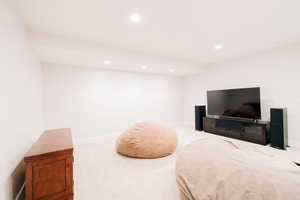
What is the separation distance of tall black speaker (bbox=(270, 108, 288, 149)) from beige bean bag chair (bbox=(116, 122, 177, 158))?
2320 millimetres

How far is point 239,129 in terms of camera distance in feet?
12.2

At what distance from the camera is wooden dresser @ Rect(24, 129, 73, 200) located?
1308 mm

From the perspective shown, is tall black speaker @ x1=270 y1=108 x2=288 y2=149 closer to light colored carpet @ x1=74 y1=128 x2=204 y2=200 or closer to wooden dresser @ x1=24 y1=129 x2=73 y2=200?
light colored carpet @ x1=74 y1=128 x2=204 y2=200

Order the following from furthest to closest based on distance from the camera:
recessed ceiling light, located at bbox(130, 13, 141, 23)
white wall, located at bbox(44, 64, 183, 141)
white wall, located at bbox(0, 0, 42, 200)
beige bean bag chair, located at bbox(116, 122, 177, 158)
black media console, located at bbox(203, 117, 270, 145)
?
white wall, located at bbox(44, 64, 183, 141) < black media console, located at bbox(203, 117, 270, 145) < beige bean bag chair, located at bbox(116, 122, 177, 158) < recessed ceiling light, located at bbox(130, 13, 141, 23) < white wall, located at bbox(0, 0, 42, 200)

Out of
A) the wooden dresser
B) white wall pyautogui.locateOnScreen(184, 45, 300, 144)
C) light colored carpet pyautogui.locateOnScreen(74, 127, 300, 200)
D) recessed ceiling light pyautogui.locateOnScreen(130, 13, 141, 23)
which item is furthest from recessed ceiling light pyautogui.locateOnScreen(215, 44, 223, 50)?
the wooden dresser

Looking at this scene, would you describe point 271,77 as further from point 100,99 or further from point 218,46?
point 100,99

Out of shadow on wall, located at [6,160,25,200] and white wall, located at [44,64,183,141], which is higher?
white wall, located at [44,64,183,141]

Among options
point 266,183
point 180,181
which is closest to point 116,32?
point 180,181

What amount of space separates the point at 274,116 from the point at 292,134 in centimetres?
73

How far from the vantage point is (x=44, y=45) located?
95.4 inches

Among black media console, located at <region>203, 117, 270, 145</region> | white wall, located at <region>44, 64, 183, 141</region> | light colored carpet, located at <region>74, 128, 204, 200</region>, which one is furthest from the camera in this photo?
white wall, located at <region>44, 64, 183, 141</region>

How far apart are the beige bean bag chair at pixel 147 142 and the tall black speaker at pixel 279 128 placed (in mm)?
2320

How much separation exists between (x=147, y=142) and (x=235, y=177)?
1825 millimetres

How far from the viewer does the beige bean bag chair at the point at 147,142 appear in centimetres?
261
